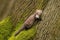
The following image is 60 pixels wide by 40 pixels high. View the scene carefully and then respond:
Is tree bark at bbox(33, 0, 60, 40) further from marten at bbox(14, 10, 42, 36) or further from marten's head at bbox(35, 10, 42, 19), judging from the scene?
marten at bbox(14, 10, 42, 36)

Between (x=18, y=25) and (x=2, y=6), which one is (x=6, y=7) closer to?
(x=2, y=6)

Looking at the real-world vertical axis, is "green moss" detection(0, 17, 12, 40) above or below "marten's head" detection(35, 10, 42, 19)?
above

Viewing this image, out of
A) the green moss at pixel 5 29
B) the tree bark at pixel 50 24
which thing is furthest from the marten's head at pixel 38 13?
the green moss at pixel 5 29

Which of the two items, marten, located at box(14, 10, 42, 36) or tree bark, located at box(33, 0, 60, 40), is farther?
marten, located at box(14, 10, 42, 36)

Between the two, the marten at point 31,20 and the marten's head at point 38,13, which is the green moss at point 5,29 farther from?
the marten's head at point 38,13

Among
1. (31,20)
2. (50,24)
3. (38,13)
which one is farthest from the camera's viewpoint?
(31,20)

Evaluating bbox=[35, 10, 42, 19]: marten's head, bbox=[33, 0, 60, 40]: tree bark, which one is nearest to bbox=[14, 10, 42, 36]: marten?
bbox=[35, 10, 42, 19]: marten's head

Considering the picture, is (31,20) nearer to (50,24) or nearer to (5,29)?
(50,24)

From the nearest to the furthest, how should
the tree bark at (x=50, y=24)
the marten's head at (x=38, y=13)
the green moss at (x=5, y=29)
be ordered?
the tree bark at (x=50, y=24), the marten's head at (x=38, y=13), the green moss at (x=5, y=29)

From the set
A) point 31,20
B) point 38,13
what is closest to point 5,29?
point 31,20

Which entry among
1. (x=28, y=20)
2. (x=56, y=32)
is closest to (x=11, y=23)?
(x=28, y=20)

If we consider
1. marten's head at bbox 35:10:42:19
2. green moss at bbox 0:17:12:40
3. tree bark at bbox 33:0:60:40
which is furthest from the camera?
green moss at bbox 0:17:12:40
